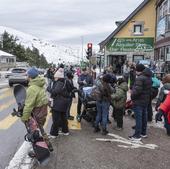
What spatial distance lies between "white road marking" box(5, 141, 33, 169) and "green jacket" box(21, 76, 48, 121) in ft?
2.45

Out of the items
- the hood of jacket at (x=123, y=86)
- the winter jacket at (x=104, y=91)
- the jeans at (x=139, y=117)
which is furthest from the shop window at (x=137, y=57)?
the jeans at (x=139, y=117)

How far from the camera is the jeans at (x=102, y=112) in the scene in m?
9.89

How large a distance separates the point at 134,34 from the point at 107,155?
3179 centimetres

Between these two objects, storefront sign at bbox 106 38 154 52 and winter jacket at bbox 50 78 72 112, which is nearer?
winter jacket at bbox 50 78 72 112

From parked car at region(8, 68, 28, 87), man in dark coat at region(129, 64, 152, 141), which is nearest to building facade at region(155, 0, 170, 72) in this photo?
parked car at region(8, 68, 28, 87)

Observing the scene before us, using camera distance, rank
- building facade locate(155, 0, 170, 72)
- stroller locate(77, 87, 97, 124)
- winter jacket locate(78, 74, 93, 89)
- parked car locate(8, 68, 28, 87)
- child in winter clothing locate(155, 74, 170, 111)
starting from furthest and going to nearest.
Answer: parked car locate(8, 68, 28, 87), building facade locate(155, 0, 170, 72), winter jacket locate(78, 74, 93, 89), stroller locate(77, 87, 97, 124), child in winter clothing locate(155, 74, 170, 111)

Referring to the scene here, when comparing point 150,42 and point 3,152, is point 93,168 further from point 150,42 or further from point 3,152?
point 150,42

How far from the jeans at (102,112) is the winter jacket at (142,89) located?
0.82 m

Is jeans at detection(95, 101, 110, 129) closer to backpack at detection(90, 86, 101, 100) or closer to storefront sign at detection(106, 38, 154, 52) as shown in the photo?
backpack at detection(90, 86, 101, 100)

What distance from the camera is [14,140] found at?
9.10 metres

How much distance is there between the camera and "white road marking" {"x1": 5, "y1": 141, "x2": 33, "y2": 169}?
22.4 ft

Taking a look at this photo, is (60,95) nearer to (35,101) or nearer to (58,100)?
(58,100)

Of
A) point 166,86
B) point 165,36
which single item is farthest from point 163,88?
point 165,36

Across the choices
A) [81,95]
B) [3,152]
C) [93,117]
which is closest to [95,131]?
[93,117]
